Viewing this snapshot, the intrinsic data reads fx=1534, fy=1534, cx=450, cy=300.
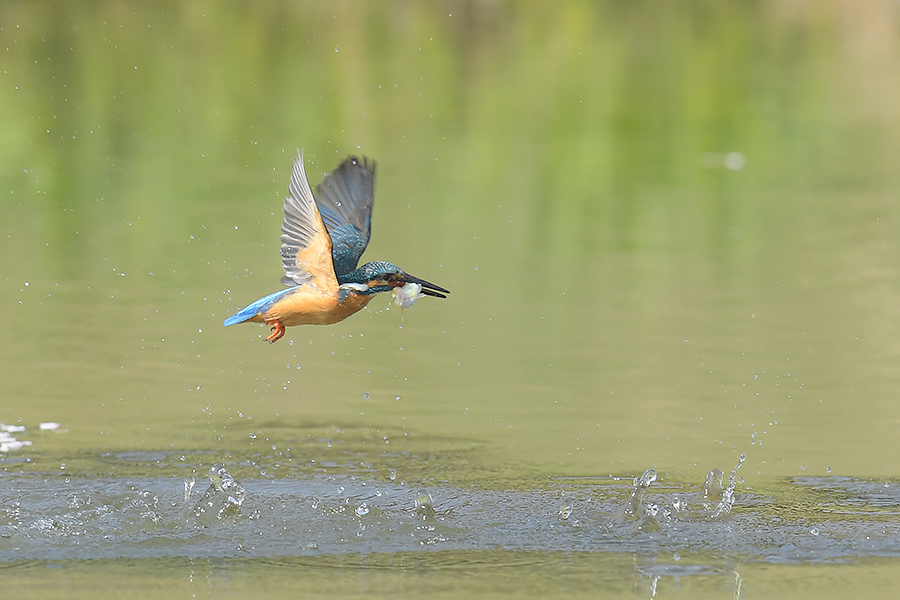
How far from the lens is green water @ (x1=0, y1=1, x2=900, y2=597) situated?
4.45 metres

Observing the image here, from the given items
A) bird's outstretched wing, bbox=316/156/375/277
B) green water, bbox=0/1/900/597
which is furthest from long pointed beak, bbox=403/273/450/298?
green water, bbox=0/1/900/597

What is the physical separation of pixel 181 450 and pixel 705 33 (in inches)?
471

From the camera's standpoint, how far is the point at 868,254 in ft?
25.9

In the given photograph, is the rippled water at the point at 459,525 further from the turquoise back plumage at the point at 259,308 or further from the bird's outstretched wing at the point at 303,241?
the bird's outstretched wing at the point at 303,241

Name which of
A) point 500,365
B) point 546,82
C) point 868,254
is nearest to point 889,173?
point 868,254

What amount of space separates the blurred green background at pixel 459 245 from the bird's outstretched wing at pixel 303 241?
2.94ft

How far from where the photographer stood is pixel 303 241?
171 inches

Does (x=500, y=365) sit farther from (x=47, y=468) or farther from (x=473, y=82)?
(x=473, y=82)

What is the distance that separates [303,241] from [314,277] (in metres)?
0.11

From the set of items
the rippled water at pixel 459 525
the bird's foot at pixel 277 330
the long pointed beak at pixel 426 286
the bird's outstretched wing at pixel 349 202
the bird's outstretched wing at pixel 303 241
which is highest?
the bird's outstretched wing at pixel 349 202

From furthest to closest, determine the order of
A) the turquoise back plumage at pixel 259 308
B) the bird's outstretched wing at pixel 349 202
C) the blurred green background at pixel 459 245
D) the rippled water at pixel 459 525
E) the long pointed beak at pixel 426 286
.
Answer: the blurred green background at pixel 459 245
the bird's outstretched wing at pixel 349 202
the long pointed beak at pixel 426 286
the turquoise back plumage at pixel 259 308
the rippled water at pixel 459 525

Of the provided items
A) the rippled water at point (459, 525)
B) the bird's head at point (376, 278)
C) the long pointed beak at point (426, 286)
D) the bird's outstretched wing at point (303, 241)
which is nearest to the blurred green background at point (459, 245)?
the rippled water at point (459, 525)

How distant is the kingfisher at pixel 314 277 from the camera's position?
427 cm

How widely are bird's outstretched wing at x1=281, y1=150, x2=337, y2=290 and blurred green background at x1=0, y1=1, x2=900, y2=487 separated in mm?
895
